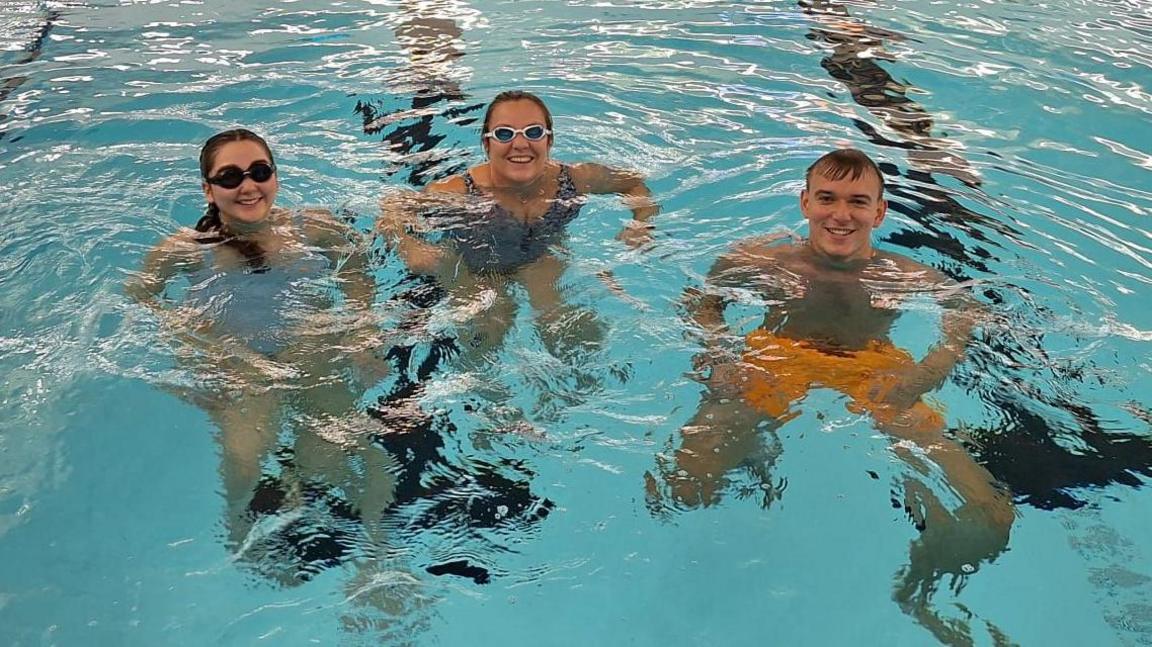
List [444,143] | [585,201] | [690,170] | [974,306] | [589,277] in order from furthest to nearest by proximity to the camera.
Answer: [444,143], [690,170], [585,201], [589,277], [974,306]

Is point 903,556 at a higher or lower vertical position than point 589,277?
lower

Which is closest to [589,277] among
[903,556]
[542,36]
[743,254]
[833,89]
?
[743,254]

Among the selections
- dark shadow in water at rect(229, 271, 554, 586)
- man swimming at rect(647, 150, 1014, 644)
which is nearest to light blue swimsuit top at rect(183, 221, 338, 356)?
dark shadow in water at rect(229, 271, 554, 586)

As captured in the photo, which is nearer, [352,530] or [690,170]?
[352,530]

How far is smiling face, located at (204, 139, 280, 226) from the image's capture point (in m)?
4.43

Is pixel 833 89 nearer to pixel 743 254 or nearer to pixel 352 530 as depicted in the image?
pixel 743 254

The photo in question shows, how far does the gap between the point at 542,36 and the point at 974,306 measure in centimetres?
512

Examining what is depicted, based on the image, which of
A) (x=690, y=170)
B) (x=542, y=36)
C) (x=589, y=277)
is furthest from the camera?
(x=542, y=36)

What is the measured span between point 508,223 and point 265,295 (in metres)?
1.23

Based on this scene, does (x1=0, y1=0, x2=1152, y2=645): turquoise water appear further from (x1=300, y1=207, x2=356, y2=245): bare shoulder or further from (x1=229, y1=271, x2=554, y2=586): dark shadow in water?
(x1=300, y1=207, x2=356, y2=245): bare shoulder

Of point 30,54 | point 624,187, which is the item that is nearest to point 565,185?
point 624,187

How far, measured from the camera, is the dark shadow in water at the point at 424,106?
6328 mm

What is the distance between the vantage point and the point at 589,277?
473 centimetres

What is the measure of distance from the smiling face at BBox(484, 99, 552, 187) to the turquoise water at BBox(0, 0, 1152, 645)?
18.9 inches
